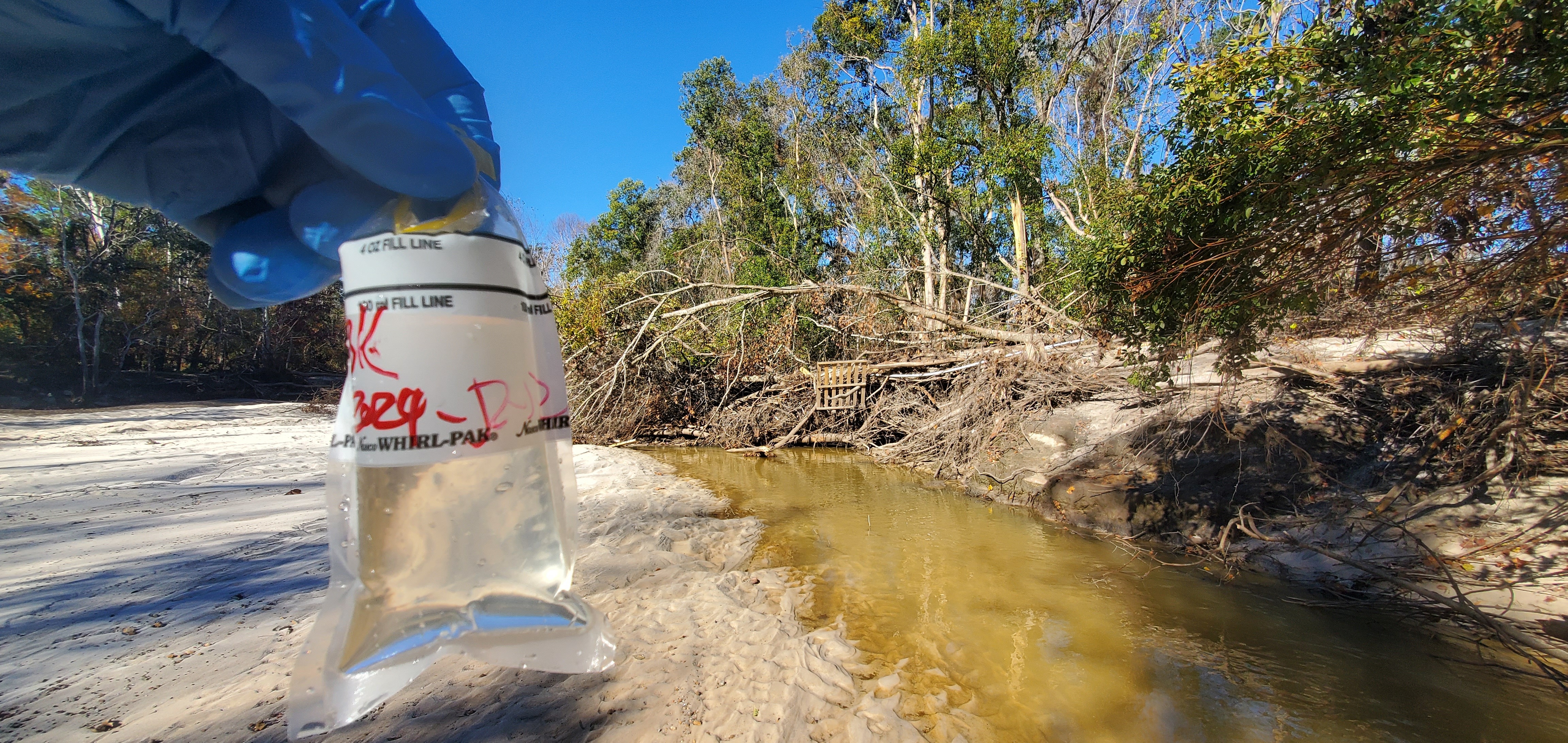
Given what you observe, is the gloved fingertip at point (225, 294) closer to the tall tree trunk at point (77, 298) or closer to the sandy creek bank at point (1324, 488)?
the sandy creek bank at point (1324, 488)

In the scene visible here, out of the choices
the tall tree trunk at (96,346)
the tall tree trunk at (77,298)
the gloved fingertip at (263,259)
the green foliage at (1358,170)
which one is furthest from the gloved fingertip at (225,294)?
the tall tree trunk at (96,346)

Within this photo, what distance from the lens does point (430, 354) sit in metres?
0.88

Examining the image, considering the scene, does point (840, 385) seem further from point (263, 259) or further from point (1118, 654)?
point (263, 259)

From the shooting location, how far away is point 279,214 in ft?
3.87

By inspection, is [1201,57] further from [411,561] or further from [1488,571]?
[411,561]

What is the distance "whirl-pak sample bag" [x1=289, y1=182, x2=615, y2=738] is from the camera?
88 cm

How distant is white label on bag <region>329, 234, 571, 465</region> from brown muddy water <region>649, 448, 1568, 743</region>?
2955 mm

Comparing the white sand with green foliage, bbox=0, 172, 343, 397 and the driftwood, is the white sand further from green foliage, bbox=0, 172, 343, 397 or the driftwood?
green foliage, bbox=0, 172, 343, 397

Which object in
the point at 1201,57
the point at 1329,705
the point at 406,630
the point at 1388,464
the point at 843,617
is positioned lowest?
the point at 1329,705

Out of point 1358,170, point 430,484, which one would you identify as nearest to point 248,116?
point 430,484

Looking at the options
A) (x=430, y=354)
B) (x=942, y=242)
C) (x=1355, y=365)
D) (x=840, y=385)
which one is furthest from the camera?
(x=942, y=242)

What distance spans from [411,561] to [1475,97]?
4235 mm

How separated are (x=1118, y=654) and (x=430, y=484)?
436 cm

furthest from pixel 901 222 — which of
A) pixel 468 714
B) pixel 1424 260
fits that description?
pixel 468 714
